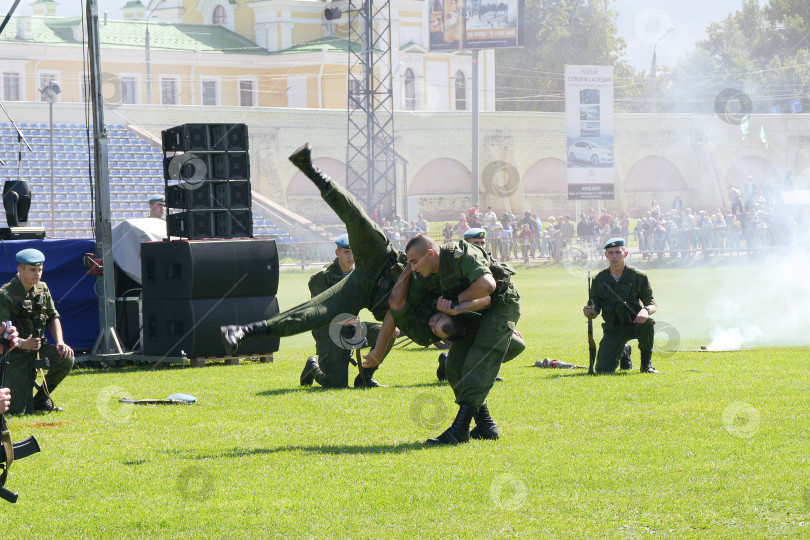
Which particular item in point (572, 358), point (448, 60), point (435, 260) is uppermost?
point (448, 60)

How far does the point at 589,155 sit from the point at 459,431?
36.2 metres

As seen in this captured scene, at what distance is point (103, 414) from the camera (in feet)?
37.5

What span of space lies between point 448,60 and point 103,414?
6664 cm

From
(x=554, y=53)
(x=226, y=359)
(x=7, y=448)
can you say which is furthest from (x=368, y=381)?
(x=554, y=53)

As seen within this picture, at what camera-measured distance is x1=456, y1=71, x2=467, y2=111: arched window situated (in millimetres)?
76875

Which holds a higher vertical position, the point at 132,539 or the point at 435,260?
the point at 435,260

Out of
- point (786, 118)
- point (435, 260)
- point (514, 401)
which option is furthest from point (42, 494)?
point (786, 118)

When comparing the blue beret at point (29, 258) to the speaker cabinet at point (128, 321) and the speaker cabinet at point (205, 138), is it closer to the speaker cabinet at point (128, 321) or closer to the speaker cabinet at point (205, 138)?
the speaker cabinet at point (205, 138)

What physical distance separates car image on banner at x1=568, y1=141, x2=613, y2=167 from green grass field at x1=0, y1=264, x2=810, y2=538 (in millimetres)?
30547

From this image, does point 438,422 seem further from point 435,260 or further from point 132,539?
point 132,539

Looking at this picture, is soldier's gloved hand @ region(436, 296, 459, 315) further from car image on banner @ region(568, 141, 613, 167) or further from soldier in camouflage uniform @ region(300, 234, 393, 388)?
car image on banner @ region(568, 141, 613, 167)

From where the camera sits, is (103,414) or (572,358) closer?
(103,414)

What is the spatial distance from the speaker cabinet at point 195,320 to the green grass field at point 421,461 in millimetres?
1662

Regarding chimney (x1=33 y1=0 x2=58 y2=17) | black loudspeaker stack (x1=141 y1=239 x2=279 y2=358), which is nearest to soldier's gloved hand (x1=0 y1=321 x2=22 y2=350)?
black loudspeaker stack (x1=141 y1=239 x2=279 y2=358)
